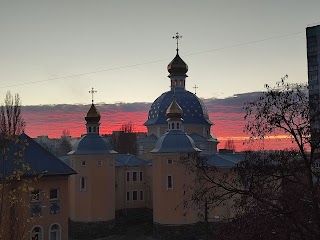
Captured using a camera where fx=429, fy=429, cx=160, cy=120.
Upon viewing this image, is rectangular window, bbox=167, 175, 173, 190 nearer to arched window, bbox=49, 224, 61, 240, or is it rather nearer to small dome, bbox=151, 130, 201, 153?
small dome, bbox=151, 130, 201, 153

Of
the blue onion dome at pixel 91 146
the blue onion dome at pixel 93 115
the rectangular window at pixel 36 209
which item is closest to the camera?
the rectangular window at pixel 36 209

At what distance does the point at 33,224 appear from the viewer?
2231cm

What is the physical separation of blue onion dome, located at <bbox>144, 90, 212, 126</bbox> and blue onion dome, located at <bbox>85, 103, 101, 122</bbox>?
249 inches

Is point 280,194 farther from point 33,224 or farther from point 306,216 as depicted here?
point 33,224

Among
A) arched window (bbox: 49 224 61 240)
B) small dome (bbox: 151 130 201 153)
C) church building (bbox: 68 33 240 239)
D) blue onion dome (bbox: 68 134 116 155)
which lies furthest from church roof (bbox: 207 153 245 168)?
arched window (bbox: 49 224 61 240)

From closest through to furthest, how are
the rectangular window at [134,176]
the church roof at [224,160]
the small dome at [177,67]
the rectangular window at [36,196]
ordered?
the rectangular window at [36,196], the church roof at [224,160], the rectangular window at [134,176], the small dome at [177,67]

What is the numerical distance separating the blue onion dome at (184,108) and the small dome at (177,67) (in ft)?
7.09

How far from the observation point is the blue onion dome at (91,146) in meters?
33.2

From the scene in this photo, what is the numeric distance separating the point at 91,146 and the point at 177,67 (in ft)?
43.3

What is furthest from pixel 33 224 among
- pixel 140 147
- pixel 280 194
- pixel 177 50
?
pixel 177 50

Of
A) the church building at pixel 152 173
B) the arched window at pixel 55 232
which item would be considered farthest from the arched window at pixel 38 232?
the church building at pixel 152 173

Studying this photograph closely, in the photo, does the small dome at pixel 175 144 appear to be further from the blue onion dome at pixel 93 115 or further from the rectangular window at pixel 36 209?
the rectangular window at pixel 36 209

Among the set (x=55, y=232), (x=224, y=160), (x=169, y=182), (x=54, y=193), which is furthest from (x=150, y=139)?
(x=55, y=232)

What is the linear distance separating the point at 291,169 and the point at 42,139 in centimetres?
11583
